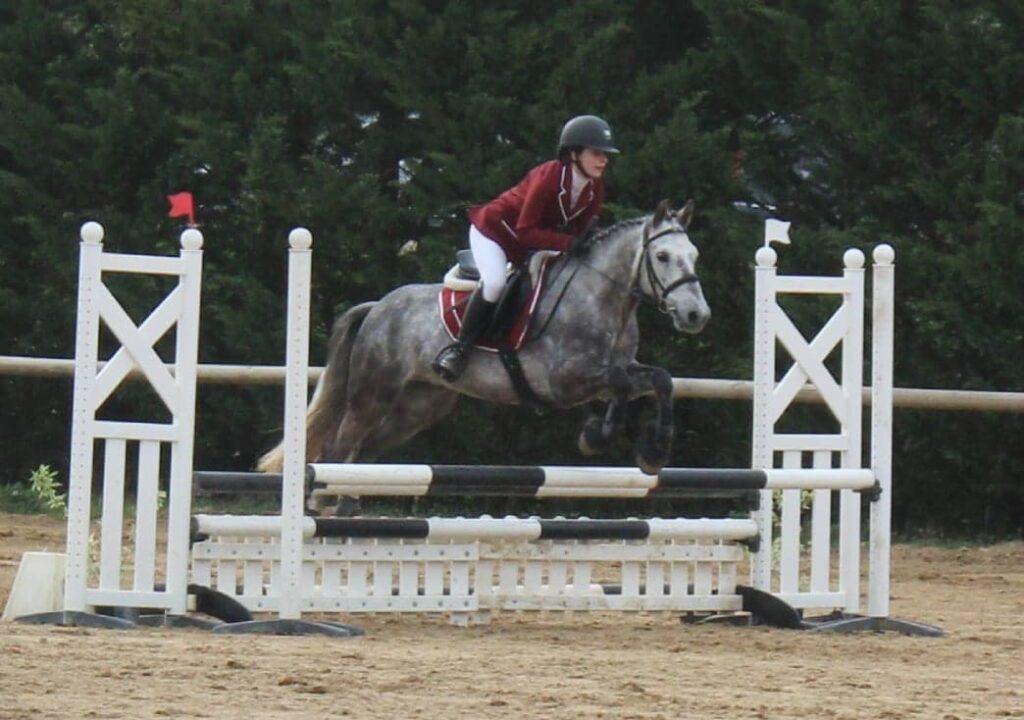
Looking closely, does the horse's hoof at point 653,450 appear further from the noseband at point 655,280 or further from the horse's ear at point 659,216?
the horse's ear at point 659,216

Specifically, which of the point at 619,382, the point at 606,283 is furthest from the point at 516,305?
the point at 619,382

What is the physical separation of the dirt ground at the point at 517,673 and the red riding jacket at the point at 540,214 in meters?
1.30

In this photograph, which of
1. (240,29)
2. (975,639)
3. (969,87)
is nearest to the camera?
(975,639)

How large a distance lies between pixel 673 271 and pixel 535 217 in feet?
1.87

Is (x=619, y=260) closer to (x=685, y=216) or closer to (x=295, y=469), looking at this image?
(x=685, y=216)

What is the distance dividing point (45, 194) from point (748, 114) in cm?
419

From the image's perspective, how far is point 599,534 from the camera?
6.31 m

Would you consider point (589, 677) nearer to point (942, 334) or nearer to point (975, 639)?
point (975, 639)

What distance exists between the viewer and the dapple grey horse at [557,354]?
650 centimetres

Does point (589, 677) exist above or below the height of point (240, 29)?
below

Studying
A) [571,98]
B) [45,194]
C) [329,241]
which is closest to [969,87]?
[571,98]

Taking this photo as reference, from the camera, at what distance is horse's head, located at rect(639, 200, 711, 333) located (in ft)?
20.9

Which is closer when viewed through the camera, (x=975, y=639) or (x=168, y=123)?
(x=975, y=639)

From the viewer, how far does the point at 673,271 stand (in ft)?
21.2
